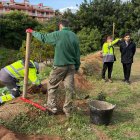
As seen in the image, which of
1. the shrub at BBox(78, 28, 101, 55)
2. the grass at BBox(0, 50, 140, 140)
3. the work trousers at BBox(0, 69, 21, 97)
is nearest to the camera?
the grass at BBox(0, 50, 140, 140)

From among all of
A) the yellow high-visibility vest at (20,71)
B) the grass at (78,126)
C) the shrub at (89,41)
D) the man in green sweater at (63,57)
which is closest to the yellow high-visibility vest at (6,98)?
the yellow high-visibility vest at (20,71)

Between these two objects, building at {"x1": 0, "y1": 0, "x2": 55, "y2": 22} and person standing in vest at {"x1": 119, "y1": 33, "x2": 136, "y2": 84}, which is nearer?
person standing in vest at {"x1": 119, "y1": 33, "x2": 136, "y2": 84}

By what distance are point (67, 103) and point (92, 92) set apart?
289 cm

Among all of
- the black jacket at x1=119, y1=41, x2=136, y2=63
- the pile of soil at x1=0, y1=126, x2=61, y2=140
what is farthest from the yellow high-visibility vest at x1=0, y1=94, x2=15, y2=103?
the black jacket at x1=119, y1=41, x2=136, y2=63

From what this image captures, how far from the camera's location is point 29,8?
3349 inches

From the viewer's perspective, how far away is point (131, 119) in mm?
6770

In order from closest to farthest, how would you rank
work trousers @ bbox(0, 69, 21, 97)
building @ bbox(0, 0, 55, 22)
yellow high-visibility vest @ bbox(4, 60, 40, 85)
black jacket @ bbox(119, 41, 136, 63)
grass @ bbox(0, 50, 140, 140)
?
grass @ bbox(0, 50, 140, 140)
yellow high-visibility vest @ bbox(4, 60, 40, 85)
work trousers @ bbox(0, 69, 21, 97)
black jacket @ bbox(119, 41, 136, 63)
building @ bbox(0, 0, 55, 22)

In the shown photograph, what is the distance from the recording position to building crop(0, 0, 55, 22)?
77.9m

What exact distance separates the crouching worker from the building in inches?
2650

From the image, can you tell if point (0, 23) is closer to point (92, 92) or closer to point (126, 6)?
point (126, 6)

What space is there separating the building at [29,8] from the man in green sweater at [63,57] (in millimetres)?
68323

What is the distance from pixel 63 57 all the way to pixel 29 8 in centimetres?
8155

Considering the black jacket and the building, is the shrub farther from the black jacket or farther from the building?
the building

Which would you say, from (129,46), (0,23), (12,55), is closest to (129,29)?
(12,55)
